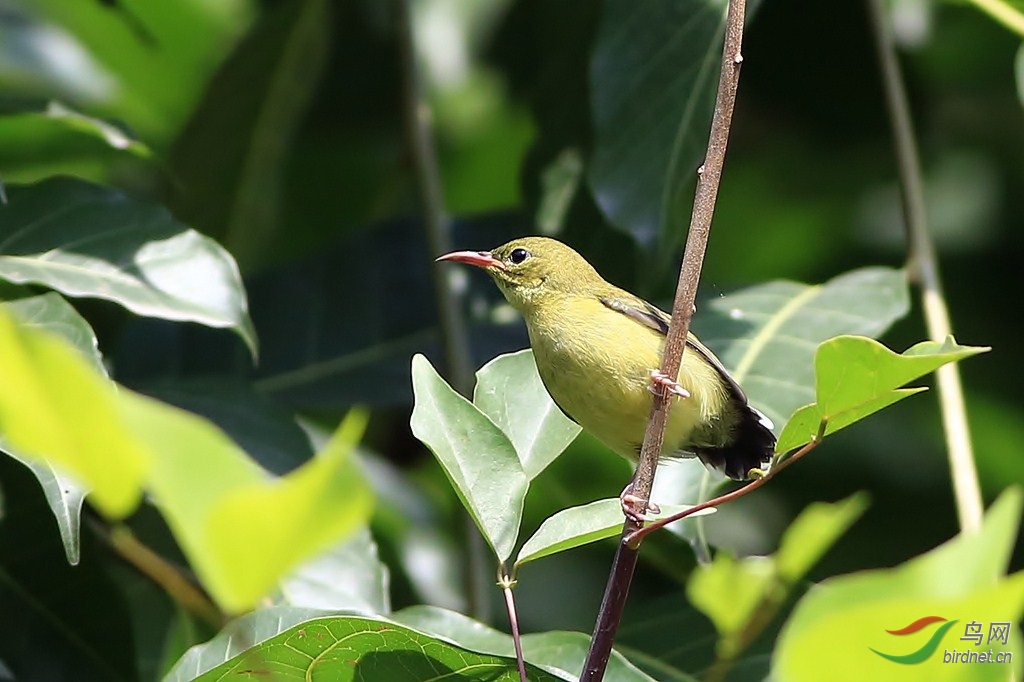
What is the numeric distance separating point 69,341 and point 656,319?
1.41 meters

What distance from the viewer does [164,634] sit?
3.72m

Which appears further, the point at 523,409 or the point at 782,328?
the point at 782,328

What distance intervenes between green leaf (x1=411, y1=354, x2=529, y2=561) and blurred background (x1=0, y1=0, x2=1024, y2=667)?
3.98 ft

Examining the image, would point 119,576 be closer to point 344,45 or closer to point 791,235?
point 344,45

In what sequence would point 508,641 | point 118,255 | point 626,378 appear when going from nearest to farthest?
point 508,641 → point 118,255 → point 626,378

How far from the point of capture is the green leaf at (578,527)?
1.77 m

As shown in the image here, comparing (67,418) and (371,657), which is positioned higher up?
(67,418)

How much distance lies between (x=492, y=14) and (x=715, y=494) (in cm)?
321

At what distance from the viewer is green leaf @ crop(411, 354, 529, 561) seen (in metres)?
1.89

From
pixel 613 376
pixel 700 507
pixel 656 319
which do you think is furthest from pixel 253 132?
pixel 700 507

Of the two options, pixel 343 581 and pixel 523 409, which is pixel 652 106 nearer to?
pixel 523 409

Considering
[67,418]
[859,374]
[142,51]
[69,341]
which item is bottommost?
[69,341]

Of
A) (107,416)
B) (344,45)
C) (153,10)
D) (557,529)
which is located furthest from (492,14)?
(107,416)

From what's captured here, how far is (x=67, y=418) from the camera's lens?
2.78 ft
